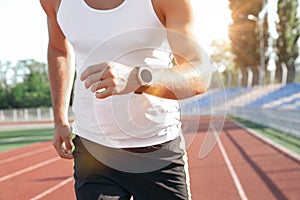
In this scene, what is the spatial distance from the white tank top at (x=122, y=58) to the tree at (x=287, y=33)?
132ft

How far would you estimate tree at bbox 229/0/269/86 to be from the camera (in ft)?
134

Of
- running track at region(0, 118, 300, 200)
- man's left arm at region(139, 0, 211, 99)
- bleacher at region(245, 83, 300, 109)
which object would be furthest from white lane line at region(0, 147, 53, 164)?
man's left arm at region(139, 0, 211, 99)

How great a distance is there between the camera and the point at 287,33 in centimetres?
4038

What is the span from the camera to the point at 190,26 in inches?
58.8

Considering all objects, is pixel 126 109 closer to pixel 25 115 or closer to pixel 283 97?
pixel 283 97

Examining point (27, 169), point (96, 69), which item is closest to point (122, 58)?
point (96, 69)

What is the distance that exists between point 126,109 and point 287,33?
41.0 m

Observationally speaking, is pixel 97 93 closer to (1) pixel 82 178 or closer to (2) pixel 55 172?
(1) pixel 82 178

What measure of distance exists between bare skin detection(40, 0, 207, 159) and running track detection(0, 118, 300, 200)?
2695 mm

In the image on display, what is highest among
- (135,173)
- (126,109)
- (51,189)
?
(126,109)

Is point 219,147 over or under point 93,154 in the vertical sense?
under

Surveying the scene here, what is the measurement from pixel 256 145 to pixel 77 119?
10906 mm

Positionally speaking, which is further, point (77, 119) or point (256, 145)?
point (256, 145)

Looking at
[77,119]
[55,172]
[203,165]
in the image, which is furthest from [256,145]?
[77,119]
